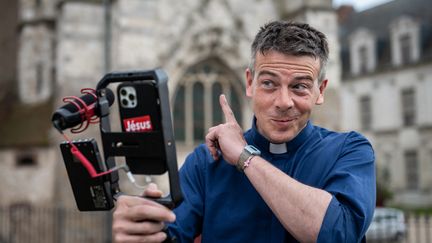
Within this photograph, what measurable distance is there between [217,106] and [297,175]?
8.99m

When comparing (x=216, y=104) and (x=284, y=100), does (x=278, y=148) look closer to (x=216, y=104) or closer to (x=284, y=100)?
(x=284, y=100)

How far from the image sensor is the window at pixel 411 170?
23648 millimetres

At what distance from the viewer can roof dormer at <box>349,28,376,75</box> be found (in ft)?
84.8

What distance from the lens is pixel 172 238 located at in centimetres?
150

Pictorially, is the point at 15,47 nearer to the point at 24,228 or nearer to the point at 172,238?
the point at 24,228

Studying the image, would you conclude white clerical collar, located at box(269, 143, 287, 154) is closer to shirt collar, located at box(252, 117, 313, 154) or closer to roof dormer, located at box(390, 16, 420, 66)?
shirt collar, located at box(252, 117, 313, 154)

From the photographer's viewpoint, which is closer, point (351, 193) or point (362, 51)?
point (351, 193)

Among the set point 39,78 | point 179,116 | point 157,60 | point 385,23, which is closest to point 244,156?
point 157,60

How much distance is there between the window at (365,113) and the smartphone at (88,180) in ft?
85.7

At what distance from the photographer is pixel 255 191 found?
1.88 m

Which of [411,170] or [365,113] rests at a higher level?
[365,113]

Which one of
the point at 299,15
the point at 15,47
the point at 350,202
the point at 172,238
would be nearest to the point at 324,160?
the point at 350,202

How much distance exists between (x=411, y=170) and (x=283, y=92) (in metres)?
24.2

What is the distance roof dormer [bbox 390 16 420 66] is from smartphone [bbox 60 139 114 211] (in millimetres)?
24137
